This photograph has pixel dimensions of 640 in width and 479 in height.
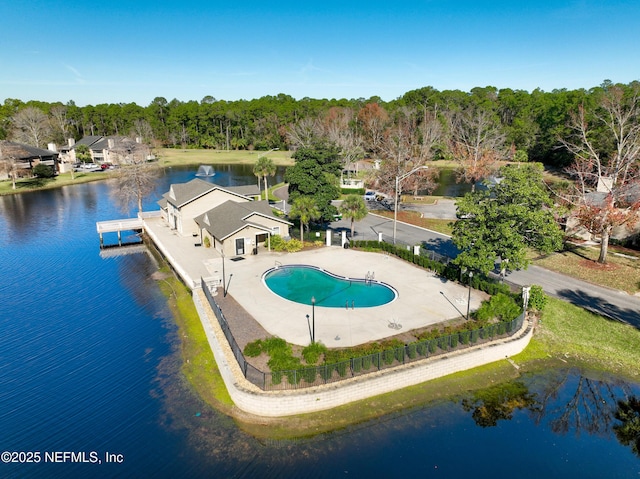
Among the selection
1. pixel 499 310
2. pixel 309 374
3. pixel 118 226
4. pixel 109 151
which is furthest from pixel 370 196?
pixel 109 151

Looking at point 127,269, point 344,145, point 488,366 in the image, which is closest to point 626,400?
point 488,366

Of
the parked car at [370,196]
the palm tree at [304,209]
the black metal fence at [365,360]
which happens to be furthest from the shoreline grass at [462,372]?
the parked car at [370,196]

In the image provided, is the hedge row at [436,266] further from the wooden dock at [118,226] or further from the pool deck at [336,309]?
the wooden dock at [118,226]

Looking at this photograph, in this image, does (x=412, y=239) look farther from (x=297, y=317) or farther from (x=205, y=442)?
(x=205, y=442)

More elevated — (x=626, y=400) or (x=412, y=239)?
(x=412, y=239)

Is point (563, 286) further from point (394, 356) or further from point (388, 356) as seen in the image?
point (388, 356)

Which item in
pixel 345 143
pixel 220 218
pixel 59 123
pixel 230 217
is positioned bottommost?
pixel 220 218
